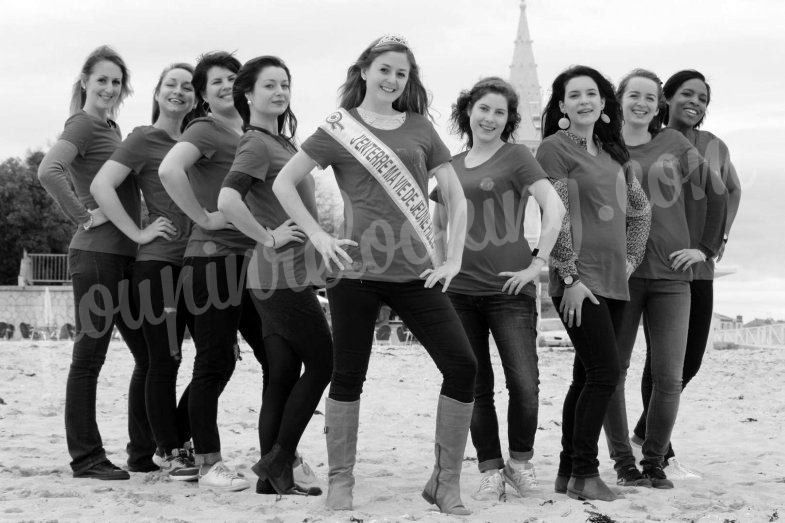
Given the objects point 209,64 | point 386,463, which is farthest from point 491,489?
point 209,64

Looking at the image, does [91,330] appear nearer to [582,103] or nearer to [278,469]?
[278,469]

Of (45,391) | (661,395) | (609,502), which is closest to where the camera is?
(609,502)

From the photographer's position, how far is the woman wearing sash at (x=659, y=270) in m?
5.57

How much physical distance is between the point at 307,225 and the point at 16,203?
46.1 m

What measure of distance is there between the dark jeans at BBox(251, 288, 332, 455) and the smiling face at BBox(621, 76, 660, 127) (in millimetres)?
2079

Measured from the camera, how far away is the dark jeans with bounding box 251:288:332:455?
489cm

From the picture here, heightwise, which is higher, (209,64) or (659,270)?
(209,64)

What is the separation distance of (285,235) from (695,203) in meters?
2.49

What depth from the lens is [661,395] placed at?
568 cm

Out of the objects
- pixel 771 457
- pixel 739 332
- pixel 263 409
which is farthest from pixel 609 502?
pixel 739 332

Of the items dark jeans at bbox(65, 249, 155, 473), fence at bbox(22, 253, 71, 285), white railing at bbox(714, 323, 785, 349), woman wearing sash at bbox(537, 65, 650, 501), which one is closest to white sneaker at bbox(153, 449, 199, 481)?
dark jeans at bbox(65, 249, 155, 473)

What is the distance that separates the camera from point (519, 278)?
4.95 meters

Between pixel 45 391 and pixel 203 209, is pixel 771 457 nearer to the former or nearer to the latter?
pixel 203 209

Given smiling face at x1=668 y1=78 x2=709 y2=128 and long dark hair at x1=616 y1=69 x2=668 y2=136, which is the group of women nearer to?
long dark hair at x1=616 y1=69 x2=668 y2=136
